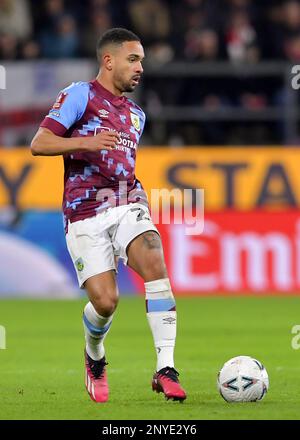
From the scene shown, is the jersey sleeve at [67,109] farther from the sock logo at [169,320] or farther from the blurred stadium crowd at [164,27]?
the blurred stadium crowd at [164,27]

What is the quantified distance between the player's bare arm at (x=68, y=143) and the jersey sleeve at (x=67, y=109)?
0.22 feet

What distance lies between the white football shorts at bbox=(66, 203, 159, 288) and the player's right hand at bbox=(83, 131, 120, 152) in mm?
463

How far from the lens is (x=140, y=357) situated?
33.5ft

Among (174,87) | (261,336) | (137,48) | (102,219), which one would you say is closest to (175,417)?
(102,219)

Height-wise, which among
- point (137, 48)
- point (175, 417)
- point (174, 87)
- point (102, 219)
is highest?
point (174, 87)

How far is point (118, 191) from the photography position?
25.0 feet

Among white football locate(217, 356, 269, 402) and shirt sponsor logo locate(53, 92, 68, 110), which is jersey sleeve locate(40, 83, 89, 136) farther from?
white football locate(217, 356, 269, 402)

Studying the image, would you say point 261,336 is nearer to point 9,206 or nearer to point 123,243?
point 123,243

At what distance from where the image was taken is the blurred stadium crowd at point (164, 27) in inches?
675

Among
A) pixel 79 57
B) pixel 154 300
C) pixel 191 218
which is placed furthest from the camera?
pixel 79 57

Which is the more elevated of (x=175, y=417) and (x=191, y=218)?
(x=191, y=218)

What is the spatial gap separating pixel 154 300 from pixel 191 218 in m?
8.53
